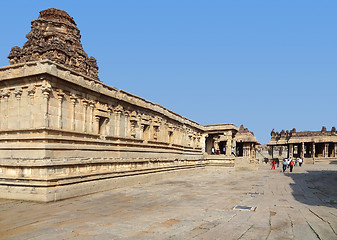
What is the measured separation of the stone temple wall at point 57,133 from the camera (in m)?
11.4

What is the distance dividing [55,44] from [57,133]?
28598 mm

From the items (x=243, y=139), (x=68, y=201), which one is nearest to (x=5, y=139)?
(x=68, y=201)

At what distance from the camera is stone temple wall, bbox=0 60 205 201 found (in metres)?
11.4

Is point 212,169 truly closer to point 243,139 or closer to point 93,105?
point 93,105

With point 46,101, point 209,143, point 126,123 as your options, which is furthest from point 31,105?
point 209,143

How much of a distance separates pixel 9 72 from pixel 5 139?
3143mm

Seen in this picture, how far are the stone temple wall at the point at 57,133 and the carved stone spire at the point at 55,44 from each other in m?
23.9

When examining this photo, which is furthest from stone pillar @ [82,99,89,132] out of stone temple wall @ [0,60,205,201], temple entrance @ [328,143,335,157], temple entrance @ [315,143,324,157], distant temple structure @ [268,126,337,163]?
temple entrance @ [315,143,324,157]

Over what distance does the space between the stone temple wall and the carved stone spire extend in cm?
2387

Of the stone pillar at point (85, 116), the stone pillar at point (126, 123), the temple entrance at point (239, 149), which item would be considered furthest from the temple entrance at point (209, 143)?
the stone pillar at point (85, 116)

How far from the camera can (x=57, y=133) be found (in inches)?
496

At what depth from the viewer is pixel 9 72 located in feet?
43.0

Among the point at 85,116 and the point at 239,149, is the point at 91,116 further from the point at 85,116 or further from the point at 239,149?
the point at 239,149

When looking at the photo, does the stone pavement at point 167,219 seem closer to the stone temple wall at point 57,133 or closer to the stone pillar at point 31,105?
the stone temple wall at point 57,133
